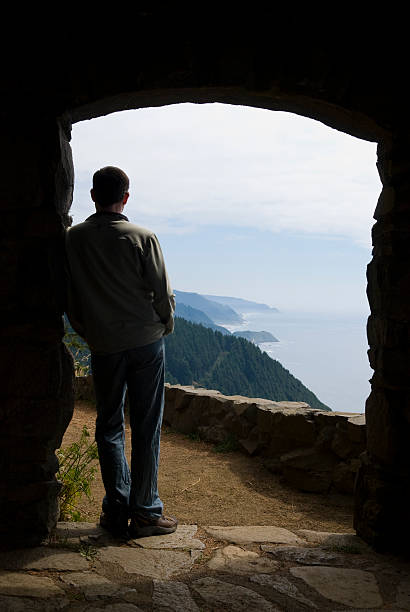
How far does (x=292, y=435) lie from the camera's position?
4.54 meters

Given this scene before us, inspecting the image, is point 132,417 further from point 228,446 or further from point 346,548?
point 228,446

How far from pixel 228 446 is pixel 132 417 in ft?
9.23

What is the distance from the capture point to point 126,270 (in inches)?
92.7

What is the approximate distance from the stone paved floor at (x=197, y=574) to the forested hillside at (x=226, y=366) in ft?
50.0

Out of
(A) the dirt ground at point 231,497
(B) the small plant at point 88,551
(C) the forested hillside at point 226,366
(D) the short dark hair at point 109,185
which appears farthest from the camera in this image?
(C) the forested hillside at point 226,366

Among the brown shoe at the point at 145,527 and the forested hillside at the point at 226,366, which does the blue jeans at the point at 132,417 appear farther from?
the forested hillside at the point at 226,366

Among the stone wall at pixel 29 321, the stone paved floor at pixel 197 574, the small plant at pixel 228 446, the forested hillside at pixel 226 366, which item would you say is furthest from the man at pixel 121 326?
the forested hillside at pixel 226 366

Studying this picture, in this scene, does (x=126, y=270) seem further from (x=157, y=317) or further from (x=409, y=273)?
(x=409, y=273)

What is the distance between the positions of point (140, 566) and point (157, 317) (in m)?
1.02

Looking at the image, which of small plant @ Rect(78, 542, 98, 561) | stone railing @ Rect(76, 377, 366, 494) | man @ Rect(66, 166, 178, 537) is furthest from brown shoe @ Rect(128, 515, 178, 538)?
stone railing @ Rect(76, 377, 366, 494)

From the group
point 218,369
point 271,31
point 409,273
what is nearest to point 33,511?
point 409,273

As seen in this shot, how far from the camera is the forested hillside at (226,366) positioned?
61.6ft

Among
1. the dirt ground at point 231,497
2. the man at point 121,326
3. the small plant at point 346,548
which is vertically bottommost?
the dirt ground at point 231,497

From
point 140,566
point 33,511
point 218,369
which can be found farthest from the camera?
point 218,369
